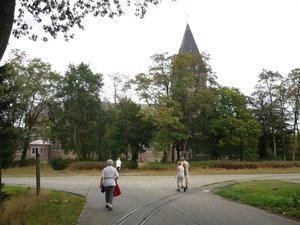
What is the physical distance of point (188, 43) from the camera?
68250 mm

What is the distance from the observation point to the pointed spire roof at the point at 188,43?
67.3 m

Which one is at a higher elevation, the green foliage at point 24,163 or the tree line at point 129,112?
the tree line at point 129,112

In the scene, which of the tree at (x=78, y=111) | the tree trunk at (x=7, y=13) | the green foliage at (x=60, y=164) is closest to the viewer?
the tree trunk at (x=7, y=13)

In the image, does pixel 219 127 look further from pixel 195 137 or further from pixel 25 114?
pixel 25 114

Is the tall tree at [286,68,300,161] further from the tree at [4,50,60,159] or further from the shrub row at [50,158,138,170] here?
the tree at [4,50,60,159]

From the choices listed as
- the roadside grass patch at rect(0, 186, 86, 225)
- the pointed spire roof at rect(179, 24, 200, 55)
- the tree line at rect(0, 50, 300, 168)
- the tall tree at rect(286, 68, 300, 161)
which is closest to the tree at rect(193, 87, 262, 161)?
the tree line at rect(0, 50, 300, 168)

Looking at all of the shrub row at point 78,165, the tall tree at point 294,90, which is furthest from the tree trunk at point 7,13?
the tall tree at point 294,90

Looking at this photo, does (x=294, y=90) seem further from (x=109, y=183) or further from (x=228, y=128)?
(x=109, y=183)

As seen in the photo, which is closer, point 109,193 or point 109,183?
point 109,193

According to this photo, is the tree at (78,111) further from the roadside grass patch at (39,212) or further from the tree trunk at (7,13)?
the tree trunk at (7,13)

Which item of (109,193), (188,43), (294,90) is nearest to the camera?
(109,193)

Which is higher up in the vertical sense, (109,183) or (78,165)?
(109,183)

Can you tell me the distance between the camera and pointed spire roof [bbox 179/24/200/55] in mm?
67312

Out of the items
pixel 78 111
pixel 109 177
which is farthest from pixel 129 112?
pixel 109 177
